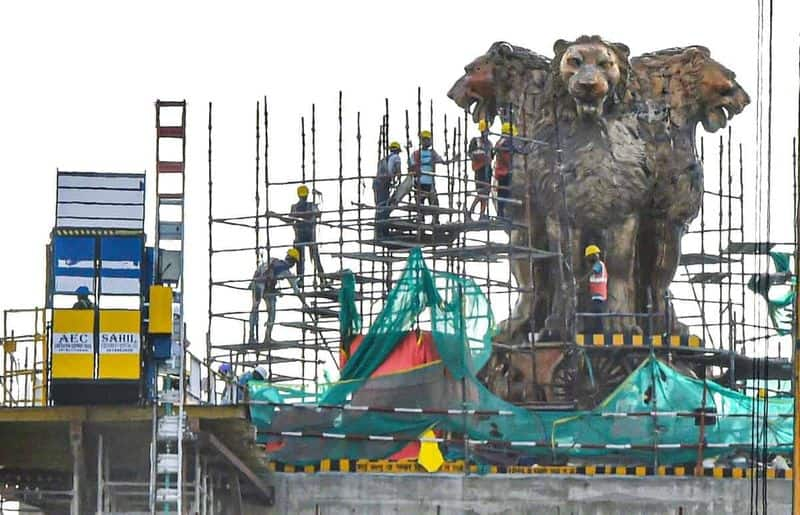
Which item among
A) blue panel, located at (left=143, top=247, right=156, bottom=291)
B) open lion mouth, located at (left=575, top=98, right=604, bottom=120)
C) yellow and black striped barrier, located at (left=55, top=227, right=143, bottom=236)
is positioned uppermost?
open lion mouth, located at (left=575, top=98, right=604, bottom=120)

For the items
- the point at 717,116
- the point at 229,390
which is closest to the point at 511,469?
the point at 229,390

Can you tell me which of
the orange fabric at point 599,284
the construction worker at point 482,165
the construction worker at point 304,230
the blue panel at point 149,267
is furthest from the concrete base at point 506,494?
the blue panel at point 149,267

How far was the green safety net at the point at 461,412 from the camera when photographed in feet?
248

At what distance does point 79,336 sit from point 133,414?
1675mm

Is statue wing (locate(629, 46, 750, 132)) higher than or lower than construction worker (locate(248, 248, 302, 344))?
higher

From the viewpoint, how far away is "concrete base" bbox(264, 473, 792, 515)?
75.3 meters

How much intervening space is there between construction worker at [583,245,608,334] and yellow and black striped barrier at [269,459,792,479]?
4.34 metres

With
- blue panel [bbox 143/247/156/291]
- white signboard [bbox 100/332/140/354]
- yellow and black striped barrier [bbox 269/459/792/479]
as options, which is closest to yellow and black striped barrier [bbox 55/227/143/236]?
blue panel [bbox 143/247/156/291]

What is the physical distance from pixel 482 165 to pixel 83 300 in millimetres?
12887

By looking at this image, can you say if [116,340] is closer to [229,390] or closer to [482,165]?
[229,390]

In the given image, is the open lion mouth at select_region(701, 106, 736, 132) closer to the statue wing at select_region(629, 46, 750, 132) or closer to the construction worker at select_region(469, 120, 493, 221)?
the statue wing at select_region(629, 46, 750, 132)

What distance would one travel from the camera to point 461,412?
75938 mm

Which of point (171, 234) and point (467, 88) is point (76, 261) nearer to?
point (171, 234)

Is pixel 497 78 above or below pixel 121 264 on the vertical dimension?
above
